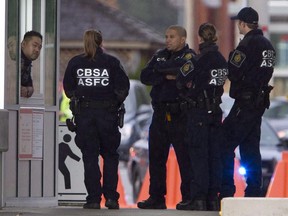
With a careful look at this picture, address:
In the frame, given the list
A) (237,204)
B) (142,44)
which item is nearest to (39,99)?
(237,204)

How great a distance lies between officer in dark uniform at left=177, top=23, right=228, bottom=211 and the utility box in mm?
1914

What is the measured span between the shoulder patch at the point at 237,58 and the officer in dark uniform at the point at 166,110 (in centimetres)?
53

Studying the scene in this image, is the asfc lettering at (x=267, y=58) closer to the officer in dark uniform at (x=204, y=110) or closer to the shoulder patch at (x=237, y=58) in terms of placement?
the shoulder patch at (x=237, y=58)

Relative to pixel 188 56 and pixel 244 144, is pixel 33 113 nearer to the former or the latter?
pixel 188 56

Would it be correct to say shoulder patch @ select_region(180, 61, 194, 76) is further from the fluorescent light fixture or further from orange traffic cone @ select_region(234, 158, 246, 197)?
orange traffic cone @ select_region(234, 158, 246, 197)

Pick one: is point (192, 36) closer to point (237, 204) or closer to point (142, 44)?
point (142, 44)

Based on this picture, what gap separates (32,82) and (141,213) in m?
2.37

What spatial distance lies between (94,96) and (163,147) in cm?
108

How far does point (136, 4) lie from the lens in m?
73.8

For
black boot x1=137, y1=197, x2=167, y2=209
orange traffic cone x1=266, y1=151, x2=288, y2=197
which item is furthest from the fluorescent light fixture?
orange traffic cone x1=266, y1=151, x2=288, y2=197

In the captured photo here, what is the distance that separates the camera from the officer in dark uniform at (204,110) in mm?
16172

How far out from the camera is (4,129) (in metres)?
15.5

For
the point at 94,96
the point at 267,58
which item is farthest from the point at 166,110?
the point at 267,58

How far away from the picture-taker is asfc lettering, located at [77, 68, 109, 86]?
16250mm
